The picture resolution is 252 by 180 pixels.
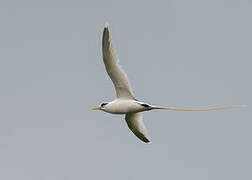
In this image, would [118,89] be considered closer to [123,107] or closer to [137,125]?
[123,107]

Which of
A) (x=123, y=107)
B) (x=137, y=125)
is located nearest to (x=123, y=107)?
(x=123, y=107)

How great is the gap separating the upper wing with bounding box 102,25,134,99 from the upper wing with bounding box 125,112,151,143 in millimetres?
2442

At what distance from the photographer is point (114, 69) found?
19797 millimetres

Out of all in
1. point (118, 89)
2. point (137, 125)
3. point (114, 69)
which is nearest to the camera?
point (114, 69)

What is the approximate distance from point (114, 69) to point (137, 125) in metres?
4.26

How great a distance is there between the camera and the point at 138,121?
76.1ft

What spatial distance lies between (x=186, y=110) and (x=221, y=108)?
1.28 metres

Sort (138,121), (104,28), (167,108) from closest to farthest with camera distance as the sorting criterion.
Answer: (104,28), (167,108), (138,121)

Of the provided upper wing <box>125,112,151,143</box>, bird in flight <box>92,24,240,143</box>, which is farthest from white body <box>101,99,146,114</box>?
upper wing <box>125,112,151,143</box>

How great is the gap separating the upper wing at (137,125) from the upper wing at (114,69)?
244 centimetres

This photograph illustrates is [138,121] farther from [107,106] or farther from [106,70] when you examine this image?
[106,70]

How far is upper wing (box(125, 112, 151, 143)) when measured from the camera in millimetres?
23188

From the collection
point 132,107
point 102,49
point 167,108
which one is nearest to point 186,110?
point 167,108

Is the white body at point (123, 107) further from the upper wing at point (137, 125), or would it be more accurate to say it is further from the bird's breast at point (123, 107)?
the upper wing at point (137, 125)
